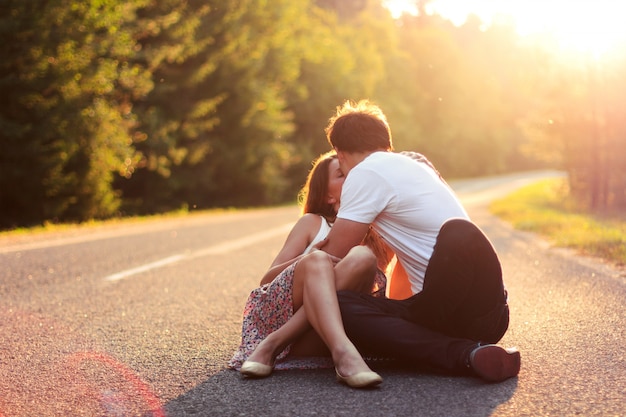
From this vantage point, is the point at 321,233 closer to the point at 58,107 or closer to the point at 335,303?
the point at 335,303

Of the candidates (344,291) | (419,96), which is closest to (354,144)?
(344,291)

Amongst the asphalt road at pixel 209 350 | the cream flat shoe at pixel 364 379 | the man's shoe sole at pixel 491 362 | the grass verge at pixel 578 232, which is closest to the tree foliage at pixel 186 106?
the grass verge at pixel 578 232

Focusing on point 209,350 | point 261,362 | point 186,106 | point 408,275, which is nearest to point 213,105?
point 186,106

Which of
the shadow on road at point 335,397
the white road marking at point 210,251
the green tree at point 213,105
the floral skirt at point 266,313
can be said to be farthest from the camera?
the green tree at point 213,105

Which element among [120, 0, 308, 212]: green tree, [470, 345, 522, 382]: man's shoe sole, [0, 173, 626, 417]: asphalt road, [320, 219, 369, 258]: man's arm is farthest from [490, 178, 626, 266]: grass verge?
[120, 0, 308, 212]: green tree

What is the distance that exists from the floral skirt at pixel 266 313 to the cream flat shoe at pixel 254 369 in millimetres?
240

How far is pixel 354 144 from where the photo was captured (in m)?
4.23

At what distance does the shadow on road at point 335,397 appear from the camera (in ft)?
11.0

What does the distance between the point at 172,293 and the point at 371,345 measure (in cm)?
345

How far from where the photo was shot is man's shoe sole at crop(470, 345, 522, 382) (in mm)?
3773

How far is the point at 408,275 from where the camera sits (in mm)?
4297

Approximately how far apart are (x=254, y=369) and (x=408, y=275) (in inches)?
38.1

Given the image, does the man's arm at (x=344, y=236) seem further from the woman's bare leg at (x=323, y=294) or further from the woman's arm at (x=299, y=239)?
the woman's arm at (x=299, y=239)

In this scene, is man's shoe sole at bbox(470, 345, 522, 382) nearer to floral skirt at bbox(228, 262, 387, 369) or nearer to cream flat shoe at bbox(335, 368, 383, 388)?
cream flat shoe at bbox(335, 368, 383, 388)
